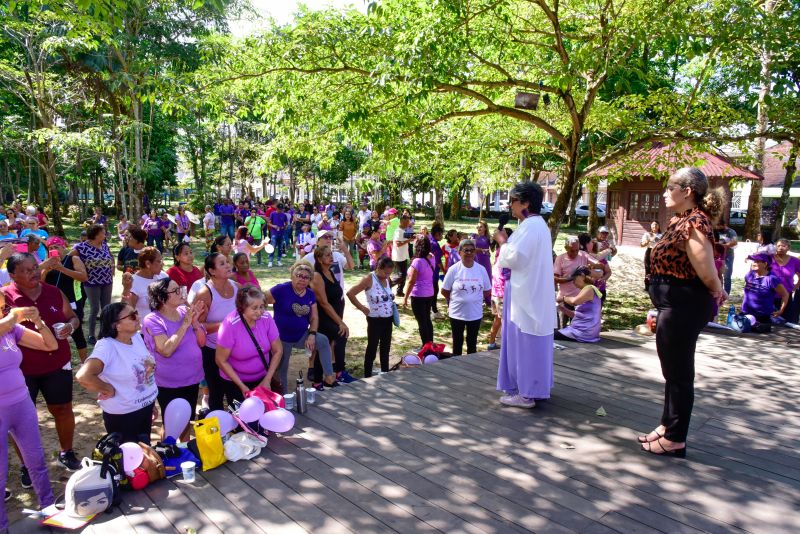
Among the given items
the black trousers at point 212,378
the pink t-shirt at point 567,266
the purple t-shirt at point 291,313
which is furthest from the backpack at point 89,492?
the pink t-shirt at point 567,266

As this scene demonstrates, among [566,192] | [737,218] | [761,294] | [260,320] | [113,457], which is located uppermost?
[566,192]

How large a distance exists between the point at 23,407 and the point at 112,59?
19320 mm

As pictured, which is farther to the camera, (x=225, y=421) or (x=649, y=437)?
(x=225, y=421)

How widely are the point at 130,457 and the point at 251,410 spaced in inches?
32.6

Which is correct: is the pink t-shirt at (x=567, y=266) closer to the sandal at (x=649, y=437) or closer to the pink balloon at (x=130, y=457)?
the sandal at (x=649, y=437)

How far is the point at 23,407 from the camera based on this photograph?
11.6 ft

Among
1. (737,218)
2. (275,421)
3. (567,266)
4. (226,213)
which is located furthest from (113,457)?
(737,218)

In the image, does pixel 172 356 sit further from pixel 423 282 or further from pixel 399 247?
pixel 399 247

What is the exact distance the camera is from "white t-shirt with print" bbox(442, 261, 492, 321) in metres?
6.63

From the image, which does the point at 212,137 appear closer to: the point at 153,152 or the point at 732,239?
the point at 153,152

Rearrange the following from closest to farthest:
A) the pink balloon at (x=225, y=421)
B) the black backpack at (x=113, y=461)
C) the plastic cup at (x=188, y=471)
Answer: the black backpack at (x=113, y=461)
the plastic cup at (x=188, y=471)
the pink balloon at (x=225, y=421)

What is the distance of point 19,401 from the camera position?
11.5 ft

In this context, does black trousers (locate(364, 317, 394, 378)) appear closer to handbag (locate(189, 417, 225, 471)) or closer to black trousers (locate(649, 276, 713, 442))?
handbag (locate(189, 417, 225, 471))

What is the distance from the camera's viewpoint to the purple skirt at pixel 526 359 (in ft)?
13.9
